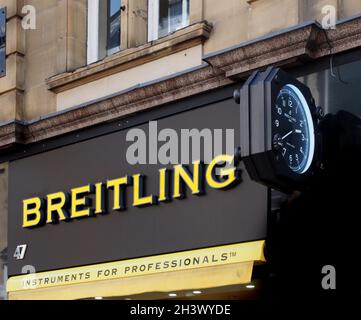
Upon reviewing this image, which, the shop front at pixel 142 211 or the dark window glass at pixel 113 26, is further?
the dark window glass at pixel 113 26

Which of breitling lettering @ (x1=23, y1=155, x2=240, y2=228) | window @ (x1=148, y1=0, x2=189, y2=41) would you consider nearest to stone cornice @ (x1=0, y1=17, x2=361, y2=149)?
breitling lettering @ (x1=23, y1=155, x2=240, y2=228)

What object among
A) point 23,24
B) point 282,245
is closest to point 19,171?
point 23,24

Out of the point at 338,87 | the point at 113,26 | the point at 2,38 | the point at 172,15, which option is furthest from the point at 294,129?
the point at 2,38

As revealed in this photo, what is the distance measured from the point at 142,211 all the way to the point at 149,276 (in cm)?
96

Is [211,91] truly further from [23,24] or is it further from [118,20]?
[23,24]

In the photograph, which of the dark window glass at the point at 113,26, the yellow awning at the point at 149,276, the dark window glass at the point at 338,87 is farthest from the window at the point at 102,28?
the dark window glass at the point at 338,87

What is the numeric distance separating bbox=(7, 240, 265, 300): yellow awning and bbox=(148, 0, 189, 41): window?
3321 millimetres

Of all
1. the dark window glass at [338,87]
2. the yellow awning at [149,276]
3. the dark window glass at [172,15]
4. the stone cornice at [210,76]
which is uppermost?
the dark window glass at [172,15]

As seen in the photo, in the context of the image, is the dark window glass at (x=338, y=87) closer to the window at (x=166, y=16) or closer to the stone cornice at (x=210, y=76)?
the stone cornice at (x=210, y=76)

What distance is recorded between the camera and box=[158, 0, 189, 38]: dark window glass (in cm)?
1398

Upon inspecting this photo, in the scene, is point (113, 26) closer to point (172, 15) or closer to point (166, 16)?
point (166, 16)

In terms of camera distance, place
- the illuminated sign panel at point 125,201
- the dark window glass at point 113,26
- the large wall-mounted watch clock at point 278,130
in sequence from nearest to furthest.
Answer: the large wall-mounted watch clock at point 278,130
the illuminated sign panel at point 125,201
the dark window glass at point 113,26

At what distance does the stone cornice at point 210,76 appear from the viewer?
461 inches

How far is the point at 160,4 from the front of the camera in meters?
14.4
